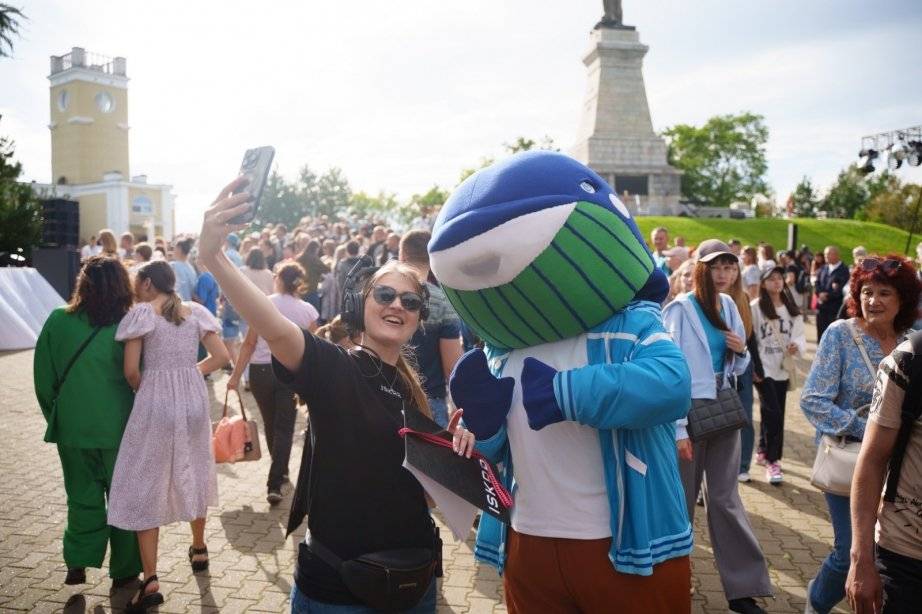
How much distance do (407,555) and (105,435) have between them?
284 centimetres

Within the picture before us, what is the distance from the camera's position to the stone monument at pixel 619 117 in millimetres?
33062

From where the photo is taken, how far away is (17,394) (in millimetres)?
10359

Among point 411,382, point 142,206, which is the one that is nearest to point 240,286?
point 411,382

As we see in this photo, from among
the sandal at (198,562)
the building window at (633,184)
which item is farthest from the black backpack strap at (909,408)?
the building window at (633,184)

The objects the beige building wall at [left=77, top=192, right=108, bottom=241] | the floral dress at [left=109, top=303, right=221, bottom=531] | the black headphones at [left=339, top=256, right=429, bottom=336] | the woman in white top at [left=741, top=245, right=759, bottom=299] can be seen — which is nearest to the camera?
the black headphones at [left=339, top=256, right=429, bottom=336]

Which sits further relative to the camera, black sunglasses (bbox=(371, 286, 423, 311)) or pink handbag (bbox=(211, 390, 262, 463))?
pink handbag (bbox=(211, 390, 262, 463))

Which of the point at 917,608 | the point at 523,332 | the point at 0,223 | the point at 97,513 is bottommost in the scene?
the point at 97,513

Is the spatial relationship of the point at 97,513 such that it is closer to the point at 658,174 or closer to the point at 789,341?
the point at 789,341

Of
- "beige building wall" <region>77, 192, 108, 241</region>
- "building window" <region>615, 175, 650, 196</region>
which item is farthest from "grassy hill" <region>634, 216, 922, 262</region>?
"beige building wall" <region>77, 192, 108, 241</region>

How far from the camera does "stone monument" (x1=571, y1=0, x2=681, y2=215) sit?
33062 mm

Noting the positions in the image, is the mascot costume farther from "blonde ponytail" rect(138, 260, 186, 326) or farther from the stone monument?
the stone monument

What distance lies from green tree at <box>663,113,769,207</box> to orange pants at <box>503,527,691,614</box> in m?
68.4

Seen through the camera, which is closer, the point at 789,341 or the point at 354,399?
the point at 354,399

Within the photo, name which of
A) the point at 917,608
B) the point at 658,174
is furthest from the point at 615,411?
the point at 658,174
